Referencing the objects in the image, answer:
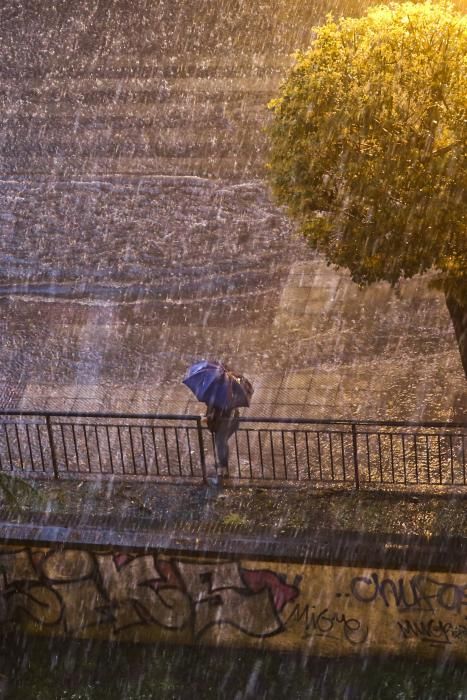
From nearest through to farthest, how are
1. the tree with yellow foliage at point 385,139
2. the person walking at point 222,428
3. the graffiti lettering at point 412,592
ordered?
the graffiti lettering at point 412,592 → the tree with yellow foliage at point 385,139 → the person walking at point 222,428

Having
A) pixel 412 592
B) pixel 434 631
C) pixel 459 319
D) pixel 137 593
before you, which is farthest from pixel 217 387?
pixel 434 631

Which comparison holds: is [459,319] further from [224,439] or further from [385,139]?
[224,439]

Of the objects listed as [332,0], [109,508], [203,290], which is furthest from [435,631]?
[332,0]

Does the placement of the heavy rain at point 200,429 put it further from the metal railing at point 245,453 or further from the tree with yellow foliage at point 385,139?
the tree with yellow foliage at point 385,139

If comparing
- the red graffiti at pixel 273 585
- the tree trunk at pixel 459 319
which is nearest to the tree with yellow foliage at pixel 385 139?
the tree trunk at pixel 459 319

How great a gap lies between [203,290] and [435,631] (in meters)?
8.67

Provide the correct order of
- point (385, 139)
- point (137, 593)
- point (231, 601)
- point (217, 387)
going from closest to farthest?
point (231, 601)
point (137, 593)
point (385, 139)
point (217, 387)

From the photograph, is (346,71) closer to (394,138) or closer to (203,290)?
(394,138)

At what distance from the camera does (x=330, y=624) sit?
9.56m

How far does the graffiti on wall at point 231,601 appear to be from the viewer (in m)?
9.25

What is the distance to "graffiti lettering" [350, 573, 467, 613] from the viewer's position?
910 centimetres

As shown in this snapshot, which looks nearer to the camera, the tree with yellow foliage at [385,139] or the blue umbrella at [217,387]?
the tree with yellow foliage at [385,139]

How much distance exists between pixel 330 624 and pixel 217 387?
272 centimetres

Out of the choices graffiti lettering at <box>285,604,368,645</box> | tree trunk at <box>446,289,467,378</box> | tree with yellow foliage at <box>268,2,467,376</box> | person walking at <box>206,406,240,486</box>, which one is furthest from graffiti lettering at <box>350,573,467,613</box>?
tree trunk at <box>446,289,467,378</box>
